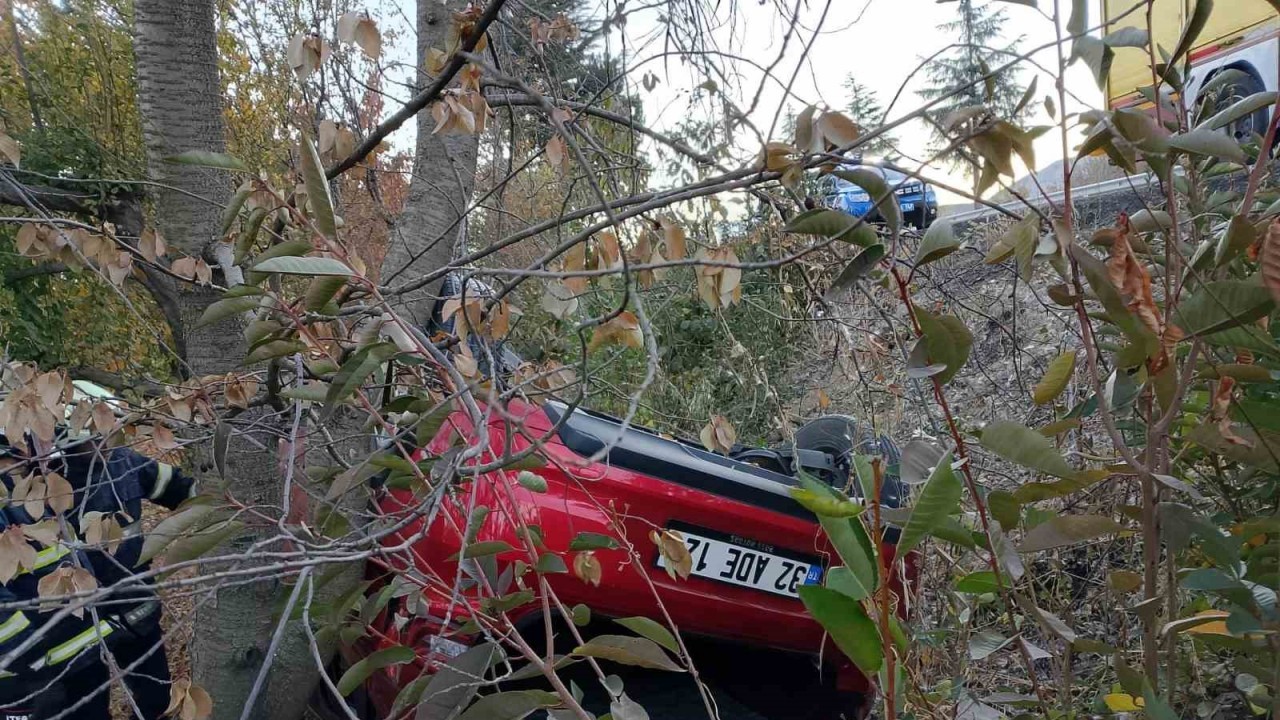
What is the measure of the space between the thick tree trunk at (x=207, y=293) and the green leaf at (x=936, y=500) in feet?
5.14

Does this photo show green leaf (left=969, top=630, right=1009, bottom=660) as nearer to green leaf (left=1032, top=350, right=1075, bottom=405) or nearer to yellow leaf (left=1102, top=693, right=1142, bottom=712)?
yellow leaf (left=1102, top=693, right=1142, bottom=712)

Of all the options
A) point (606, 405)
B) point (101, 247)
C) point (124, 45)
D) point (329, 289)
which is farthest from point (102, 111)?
point (329, 289)

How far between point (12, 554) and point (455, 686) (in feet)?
3.04

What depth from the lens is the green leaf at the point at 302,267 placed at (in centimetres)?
112

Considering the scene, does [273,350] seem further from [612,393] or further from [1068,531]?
[1068,531]

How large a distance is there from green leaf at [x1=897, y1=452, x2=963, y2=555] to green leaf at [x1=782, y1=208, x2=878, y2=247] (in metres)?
0.36

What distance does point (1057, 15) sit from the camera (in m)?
1.05

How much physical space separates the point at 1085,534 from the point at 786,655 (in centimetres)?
166

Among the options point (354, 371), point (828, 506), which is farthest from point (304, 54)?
point (828, 506)

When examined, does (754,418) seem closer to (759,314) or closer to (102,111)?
(759,314)

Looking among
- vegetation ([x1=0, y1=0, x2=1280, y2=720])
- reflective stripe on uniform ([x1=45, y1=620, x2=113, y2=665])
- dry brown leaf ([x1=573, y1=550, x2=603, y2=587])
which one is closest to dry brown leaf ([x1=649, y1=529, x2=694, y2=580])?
vegetation ([x1=0, y1=0, x2=1280, y2=720])

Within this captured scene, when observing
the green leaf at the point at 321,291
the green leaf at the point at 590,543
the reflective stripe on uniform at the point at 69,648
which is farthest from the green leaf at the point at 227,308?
the reflective stripe on uniform at the point at 69,648

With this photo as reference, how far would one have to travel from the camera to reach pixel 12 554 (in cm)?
153

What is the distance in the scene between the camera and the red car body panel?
6.66ft
